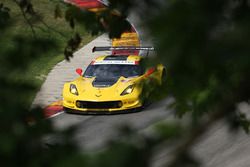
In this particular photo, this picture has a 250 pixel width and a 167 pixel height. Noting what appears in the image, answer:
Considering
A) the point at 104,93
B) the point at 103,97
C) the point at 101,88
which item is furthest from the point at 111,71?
the point at 103,97

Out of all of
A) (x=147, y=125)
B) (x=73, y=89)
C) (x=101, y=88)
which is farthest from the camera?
(x=73, y=89)

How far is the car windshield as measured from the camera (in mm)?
16812

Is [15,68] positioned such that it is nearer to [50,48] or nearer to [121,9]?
[50,48]

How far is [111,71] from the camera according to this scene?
17141 millimetres

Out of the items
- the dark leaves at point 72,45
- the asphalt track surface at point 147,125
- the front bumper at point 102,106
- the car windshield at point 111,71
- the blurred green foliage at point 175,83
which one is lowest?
the asphalt track surface at point 147,125

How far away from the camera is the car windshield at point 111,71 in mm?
16812

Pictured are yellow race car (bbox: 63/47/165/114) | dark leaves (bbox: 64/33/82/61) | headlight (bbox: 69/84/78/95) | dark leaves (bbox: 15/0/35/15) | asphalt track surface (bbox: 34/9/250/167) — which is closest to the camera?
dark leaves (bbox: 15/0/35/15)

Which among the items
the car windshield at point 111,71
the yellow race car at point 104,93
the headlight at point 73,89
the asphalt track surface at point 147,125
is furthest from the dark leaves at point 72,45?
the car windshield at point 111,71

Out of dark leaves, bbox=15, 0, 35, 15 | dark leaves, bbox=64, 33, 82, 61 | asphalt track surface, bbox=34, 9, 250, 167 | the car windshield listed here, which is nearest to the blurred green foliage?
dark leaves, bbox=15, 0, 35, 15

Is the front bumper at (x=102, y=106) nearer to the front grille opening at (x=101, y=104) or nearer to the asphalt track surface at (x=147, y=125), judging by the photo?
the front grille opening at (x=101, y=104)

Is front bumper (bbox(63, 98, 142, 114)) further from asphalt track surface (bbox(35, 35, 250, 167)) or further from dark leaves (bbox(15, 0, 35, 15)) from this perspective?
dark leaves (bbox(15, 0, 35, 15))

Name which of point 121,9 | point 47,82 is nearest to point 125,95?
point 47,82

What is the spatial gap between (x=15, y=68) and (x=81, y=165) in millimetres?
584

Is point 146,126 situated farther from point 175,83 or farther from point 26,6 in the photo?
point 175,83
